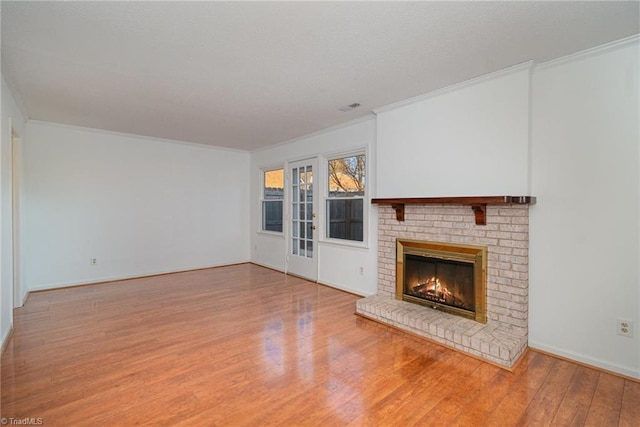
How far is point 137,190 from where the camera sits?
5.39m

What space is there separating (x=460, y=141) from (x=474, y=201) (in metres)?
0.71

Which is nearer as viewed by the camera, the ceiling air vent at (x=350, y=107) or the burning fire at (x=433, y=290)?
the burning fire at (x=433, y=290)

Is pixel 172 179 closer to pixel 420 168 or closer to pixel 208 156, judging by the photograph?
pixel 208 156

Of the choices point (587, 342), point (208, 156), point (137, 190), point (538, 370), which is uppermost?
point (208, 156)

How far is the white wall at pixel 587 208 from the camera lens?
7.59ft

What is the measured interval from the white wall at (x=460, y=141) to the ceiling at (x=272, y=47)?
0.62ft

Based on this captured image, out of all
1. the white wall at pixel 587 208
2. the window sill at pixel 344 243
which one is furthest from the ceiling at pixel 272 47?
the window sill at pixel 344 243

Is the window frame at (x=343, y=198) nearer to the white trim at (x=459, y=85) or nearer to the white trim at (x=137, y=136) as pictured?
the white trim at (x=459, y=85)

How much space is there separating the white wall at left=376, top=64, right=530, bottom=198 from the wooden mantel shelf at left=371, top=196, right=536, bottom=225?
138mm

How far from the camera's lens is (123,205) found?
17.2ft

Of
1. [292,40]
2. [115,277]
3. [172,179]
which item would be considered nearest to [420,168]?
[292,40]

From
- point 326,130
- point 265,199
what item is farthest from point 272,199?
point 326,130

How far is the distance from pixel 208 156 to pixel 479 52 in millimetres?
5251

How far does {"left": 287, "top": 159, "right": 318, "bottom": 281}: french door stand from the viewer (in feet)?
17.2
